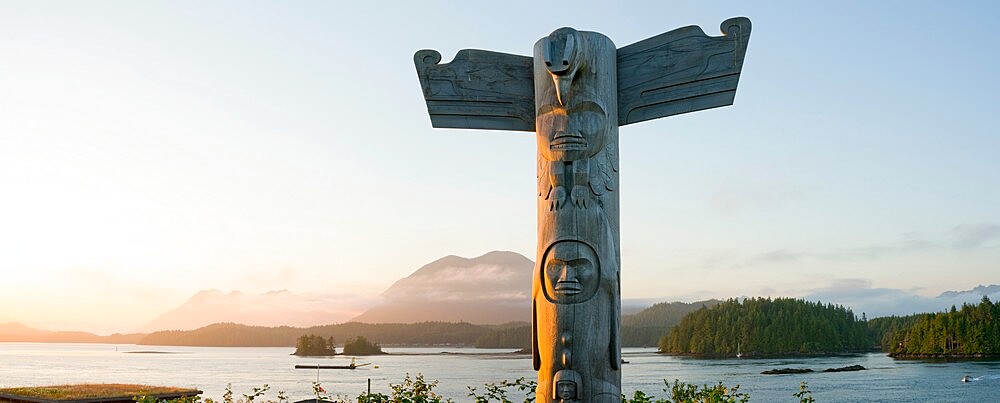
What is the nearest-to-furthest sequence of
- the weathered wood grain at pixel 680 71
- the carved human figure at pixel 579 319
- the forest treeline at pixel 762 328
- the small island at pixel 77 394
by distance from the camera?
1. the carved human figure at pixel 579 319
2. the weathered wood grain at pixel 680 71
3. the small island at pixel 77 394
4. the forest treeline at pixel 762 328

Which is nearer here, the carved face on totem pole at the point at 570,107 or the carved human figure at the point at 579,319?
the carved human figure at the point at 579,319

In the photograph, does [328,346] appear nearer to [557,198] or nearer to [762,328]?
[762,328]

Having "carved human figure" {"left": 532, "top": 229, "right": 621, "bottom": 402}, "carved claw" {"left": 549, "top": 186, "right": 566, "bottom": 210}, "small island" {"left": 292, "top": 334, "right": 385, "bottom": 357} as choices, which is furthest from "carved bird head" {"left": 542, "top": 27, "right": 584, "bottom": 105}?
"small island" {"left": 292, "top": 334, "right": 385, "bottom": 357}

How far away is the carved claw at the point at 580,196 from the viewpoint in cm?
445

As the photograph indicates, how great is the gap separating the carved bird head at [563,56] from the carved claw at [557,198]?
0.50 meters

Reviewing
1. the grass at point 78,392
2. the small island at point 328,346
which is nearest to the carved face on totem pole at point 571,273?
the grass at point 78,392

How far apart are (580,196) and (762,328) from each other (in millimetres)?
101791

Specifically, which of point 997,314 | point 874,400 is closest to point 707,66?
point 874,400

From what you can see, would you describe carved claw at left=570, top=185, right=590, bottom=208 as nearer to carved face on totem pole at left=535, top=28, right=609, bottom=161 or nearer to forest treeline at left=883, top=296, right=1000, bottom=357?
carved face on totem pole at left=535, top=28, right=609, bottom=161

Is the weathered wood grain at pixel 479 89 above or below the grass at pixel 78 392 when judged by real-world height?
above

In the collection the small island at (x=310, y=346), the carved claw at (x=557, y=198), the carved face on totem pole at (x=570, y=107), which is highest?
the carved face on totem pole at (x=570, y=107)

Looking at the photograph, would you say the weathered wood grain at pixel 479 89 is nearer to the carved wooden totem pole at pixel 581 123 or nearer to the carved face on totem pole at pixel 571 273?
the carved wooden totem pole at pixel 581 123

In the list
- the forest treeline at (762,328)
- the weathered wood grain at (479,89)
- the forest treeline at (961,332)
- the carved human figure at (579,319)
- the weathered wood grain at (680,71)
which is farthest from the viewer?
the forest treeline at (762,328)

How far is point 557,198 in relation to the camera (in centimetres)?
449
